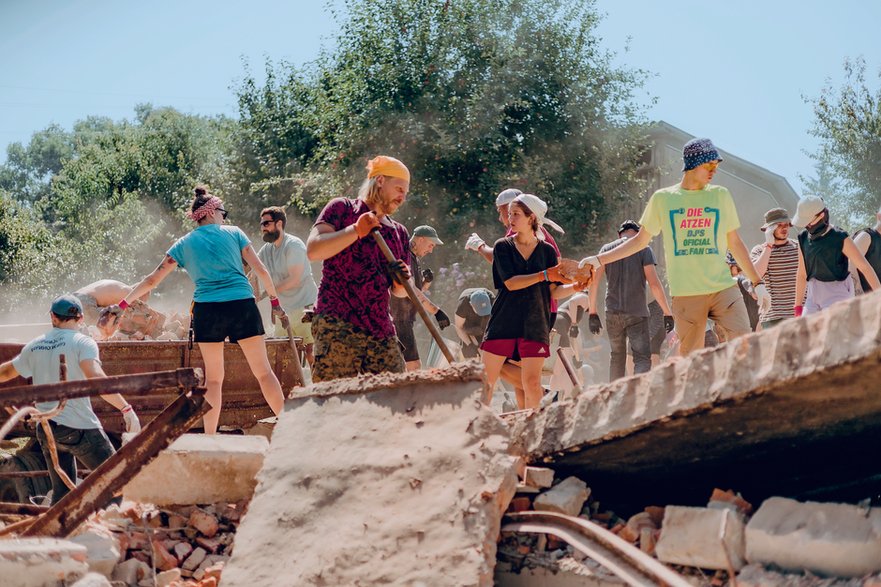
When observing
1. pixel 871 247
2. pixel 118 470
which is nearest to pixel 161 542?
pixel 118 470

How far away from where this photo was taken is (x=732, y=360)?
3.41 metres

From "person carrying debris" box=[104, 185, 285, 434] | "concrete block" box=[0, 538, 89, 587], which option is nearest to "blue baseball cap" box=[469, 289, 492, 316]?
"person carrying debris" box=[104, 185, 285, 434]

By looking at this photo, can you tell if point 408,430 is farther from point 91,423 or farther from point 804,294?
point 804,294

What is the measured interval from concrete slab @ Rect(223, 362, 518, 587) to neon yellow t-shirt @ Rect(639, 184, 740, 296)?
7.75 feet

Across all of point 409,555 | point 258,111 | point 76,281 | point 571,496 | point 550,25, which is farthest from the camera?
point 76,281

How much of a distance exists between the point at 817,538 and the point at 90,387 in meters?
3.01

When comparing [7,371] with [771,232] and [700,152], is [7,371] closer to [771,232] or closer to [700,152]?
[700,152]

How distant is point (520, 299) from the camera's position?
621cm

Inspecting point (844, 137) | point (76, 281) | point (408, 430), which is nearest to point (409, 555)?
point (408, 430)

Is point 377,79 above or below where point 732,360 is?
above

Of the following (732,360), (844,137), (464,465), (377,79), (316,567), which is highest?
(377,79)

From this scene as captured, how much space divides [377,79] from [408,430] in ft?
56.8

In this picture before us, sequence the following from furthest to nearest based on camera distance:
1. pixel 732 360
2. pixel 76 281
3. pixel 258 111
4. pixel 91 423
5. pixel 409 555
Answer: pixel 76 281
pixel 258 111
pixel 91 423
pixel 409 555
pixel 732 360

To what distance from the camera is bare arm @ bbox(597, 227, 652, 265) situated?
19.7 feet
